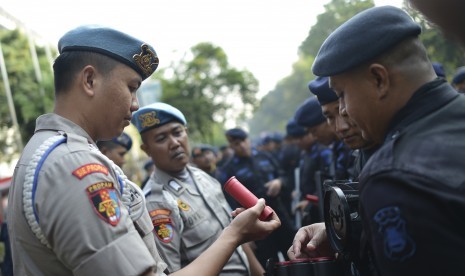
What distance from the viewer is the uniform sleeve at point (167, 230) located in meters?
2.49

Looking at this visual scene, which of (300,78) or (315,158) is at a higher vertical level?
(315,158)

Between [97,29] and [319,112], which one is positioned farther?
[319,112]

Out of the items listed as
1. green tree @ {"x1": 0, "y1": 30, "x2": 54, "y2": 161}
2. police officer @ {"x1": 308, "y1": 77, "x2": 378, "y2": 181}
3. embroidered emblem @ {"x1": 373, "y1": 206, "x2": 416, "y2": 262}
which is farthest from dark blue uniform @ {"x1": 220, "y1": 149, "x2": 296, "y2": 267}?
green tree @ {"x1": 0, "y1": 30, "x2": 54, "y2": 161}

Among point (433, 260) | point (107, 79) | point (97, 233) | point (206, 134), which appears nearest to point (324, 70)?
point (433, 260)

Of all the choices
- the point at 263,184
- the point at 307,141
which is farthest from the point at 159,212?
the point at 307,141

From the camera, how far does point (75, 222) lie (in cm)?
138

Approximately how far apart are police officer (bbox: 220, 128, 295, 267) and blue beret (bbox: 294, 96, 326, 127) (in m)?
1.55

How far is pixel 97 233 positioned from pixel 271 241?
4.25m

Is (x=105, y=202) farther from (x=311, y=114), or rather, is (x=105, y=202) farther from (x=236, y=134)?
(x=236, y=134)

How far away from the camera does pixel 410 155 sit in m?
1.24

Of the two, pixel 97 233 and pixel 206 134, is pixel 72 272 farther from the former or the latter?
pixel 206 134

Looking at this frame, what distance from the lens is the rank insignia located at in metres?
2.53

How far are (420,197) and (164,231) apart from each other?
5.77 ft

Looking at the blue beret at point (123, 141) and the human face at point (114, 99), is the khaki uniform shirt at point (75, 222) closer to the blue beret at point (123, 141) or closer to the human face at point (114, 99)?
the human face at point (114, 99)
